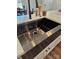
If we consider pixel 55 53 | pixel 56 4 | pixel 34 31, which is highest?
pixel 56 4

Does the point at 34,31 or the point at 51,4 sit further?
the point at 51,4

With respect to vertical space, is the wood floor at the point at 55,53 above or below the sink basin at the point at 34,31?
below

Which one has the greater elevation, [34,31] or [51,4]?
[51,4]

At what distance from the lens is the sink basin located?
0.76 meters

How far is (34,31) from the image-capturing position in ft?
3.12

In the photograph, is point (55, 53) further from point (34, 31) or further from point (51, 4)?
point (51, 4)

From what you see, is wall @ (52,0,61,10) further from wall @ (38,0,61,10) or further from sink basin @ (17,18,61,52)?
sink basin @ (17,18,61,52)

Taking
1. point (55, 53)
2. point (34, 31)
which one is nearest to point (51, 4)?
point (34, 31)

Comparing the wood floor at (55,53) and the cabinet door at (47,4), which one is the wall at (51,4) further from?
the wood floor at (55,53)

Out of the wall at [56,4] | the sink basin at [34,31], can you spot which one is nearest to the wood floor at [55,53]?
the sink basin at [34,31]

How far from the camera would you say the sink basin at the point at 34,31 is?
76 cm
